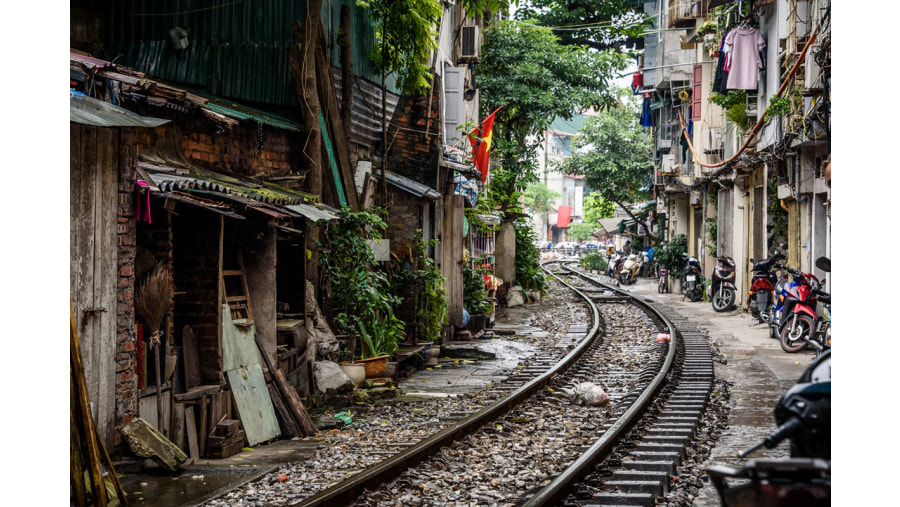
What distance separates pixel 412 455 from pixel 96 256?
2.81 m

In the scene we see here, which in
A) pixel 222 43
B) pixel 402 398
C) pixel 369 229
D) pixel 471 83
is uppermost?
pixel 471 83

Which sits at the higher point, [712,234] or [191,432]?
[712,234]

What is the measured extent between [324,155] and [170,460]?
5.35 m

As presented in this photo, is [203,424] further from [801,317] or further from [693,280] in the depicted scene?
[693,280]

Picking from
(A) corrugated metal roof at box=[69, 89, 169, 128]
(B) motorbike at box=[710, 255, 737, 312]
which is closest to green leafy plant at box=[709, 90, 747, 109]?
(B) motorbike at box=[710, 255, 737, 312]

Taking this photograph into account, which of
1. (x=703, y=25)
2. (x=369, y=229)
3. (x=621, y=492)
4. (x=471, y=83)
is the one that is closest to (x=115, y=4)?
(x=369, y=229)

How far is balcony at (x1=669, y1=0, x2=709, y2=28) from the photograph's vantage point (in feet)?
86.0

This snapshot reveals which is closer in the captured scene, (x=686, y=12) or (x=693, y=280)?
(x=693, y=280)

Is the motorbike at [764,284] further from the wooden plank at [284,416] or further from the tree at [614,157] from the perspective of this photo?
the tree at [614,157]

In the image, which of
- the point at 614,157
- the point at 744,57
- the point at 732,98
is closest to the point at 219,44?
the point at 744,57

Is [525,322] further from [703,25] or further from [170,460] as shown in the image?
[170,460]

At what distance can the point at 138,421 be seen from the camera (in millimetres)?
6531

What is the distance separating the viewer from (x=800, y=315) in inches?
527

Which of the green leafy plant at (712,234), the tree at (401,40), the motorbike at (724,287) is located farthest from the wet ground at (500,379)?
the green leafy plant at (712,234)
